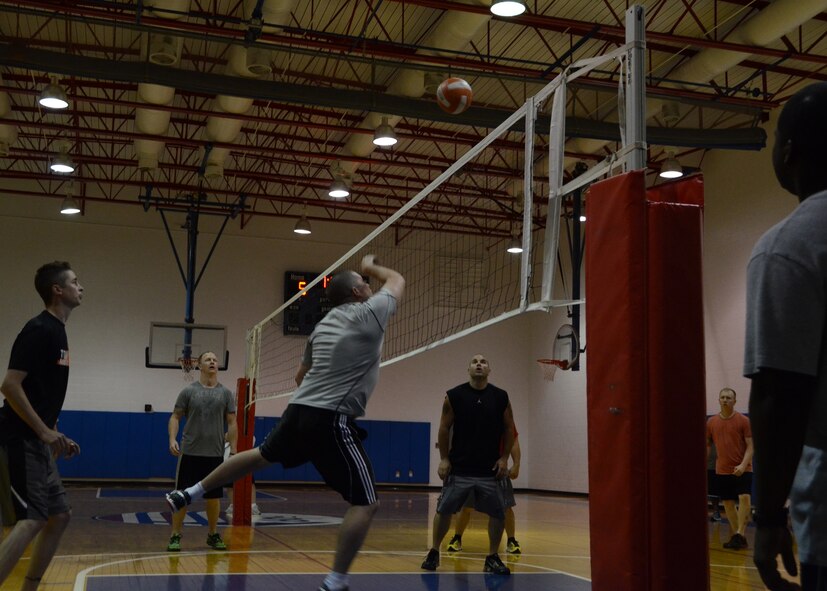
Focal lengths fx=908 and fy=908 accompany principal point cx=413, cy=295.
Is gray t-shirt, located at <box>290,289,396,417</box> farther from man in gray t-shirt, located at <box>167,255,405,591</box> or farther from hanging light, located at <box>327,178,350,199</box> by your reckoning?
hanging light, located at <box>327,178,350,199</box>

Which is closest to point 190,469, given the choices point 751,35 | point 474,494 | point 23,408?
point 474,494

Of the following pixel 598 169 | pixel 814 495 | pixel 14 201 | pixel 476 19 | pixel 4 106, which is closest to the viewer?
pixel 814 495

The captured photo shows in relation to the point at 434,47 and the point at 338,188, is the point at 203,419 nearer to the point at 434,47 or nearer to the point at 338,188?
the point at 434,47

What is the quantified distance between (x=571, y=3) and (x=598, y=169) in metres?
10.3

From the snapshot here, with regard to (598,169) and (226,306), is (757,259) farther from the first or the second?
(226,306)

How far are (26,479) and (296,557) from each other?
403cm

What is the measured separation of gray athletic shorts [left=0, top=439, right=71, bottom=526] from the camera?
15.0ft

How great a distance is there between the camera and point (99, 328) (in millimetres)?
21938

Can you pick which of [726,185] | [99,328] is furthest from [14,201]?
[726,185]

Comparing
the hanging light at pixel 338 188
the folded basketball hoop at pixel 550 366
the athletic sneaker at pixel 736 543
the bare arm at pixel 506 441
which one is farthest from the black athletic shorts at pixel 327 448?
the folded basketball hoop at pixel 550 366

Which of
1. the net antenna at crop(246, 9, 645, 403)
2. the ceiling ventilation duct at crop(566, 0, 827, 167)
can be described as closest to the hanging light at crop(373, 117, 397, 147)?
the net antenna at crop(246, 9, 645, 403)

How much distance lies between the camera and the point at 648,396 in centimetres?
348

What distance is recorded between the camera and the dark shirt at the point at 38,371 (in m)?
4.70

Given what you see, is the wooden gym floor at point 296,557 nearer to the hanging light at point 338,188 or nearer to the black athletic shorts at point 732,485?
the black athletic shorts at point 732,485
